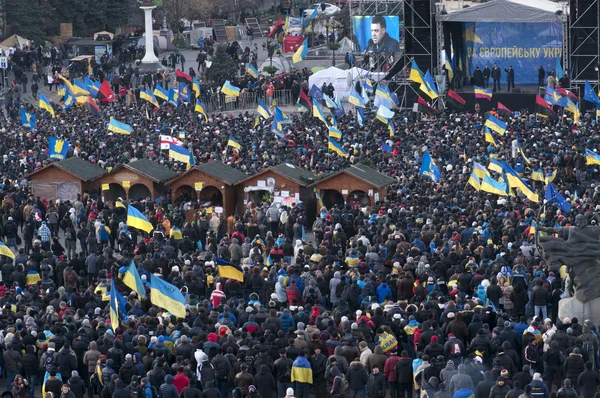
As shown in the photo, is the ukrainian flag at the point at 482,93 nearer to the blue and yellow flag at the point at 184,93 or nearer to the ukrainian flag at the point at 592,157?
the blue and yellow flag at the point at 184,93

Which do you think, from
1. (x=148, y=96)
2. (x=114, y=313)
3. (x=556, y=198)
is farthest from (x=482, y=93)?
(x=114, y=313)

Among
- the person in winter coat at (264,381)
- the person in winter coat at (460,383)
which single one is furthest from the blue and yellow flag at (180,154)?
the person in winter coat at (460,383)

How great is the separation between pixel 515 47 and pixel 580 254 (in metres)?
→ 32.2

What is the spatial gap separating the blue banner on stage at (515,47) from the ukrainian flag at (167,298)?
32602 millimetres

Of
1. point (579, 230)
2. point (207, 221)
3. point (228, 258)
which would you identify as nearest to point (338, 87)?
point (207, 221)

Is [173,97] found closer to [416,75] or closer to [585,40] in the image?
[416,75]

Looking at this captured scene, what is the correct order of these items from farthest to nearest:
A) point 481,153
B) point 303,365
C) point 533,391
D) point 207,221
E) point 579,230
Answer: point 481,153 < point 207,221 < point 579,230 < point 303,365 < point 533,391

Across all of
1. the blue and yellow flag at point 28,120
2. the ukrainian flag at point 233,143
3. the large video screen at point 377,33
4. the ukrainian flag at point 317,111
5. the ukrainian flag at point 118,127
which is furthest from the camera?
the large video screen at point 377,33

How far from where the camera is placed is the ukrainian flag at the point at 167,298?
28.7 metres

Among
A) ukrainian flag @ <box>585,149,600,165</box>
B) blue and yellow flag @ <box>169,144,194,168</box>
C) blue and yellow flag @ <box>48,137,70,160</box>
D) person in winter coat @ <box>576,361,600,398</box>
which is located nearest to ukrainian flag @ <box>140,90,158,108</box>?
blue and yellow flag @ <box>48,137,70,160</box>

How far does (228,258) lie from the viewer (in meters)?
35.7

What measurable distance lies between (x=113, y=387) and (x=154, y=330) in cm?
254

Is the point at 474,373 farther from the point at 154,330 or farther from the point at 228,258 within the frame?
the point at 228,258

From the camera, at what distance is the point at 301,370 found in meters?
26.8
